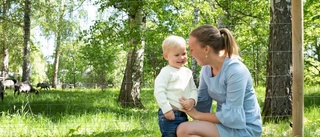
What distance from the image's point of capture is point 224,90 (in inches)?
92.9

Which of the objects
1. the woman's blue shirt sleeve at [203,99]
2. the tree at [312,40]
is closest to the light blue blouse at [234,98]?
the woman's blue shirt sleeve at [203,99]

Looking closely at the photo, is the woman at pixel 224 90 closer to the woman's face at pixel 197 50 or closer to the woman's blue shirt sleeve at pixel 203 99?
the woman's face at pixel 197 50

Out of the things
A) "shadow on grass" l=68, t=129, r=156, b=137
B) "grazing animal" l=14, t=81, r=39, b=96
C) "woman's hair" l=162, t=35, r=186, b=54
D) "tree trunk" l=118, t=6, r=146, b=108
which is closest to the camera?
"woman's hair" l=162, t=35, r=186, b=54

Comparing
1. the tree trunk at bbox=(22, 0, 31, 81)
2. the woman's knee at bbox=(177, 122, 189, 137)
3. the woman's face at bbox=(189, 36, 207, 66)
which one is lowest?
the woman's knee at bbox=(177, 122, 189, 137)

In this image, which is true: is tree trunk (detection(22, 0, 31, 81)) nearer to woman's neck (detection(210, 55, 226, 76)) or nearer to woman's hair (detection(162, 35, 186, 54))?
woman's hair (detection(162, 35, 186, 54))

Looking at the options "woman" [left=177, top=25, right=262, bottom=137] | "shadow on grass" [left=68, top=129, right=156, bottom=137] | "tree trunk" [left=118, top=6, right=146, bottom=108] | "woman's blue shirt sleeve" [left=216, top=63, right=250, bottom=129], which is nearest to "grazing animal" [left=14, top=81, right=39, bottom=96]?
"tree trunk" [left=118, top=6, right=146, bottom=108]

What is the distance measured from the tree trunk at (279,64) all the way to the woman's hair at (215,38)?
3094 millimetres

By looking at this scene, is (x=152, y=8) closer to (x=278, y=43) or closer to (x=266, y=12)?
(x=278, y=43)

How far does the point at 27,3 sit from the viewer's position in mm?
11508

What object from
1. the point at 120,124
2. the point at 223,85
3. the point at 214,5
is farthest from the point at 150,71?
the point at 223,85

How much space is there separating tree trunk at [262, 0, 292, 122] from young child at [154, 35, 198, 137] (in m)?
3.03

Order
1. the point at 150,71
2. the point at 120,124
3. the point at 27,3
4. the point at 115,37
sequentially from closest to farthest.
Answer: the point at 120,124 → the point at 115,37 → the point at 150,71 → the point at 27,3

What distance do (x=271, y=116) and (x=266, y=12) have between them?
731 centimetres

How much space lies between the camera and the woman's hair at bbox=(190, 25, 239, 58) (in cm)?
231
